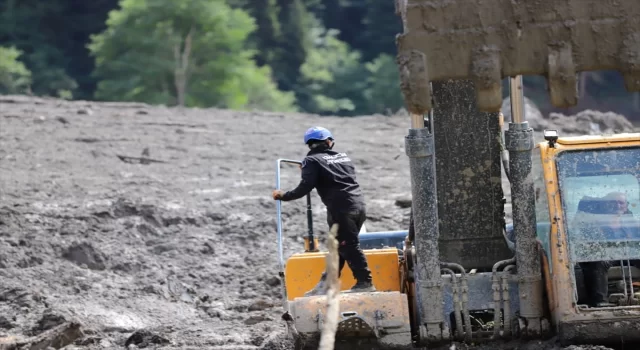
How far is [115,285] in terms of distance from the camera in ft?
47.7

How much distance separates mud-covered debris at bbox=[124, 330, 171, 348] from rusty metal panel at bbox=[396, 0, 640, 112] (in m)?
6.09

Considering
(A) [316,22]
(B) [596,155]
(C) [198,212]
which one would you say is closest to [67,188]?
(C) [198,212]

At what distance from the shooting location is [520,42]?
614 centimetres

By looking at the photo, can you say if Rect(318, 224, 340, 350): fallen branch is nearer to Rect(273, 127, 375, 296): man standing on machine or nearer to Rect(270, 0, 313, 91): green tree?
Rect(273, 127, 375, 296): man standing on machine

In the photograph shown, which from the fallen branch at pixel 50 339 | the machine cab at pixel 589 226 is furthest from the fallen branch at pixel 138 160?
the machine cab at pixel 589 226

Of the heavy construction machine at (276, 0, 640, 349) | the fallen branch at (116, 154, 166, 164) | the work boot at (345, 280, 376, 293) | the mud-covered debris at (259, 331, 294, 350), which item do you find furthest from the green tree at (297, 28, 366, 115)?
the work boot at (345, 280, 376, 293)

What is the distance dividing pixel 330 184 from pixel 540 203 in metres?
1.52

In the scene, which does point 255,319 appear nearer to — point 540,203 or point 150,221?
point 540,203

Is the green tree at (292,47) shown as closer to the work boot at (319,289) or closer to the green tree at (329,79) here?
the green tree at (329,79)

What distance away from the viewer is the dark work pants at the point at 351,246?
9.53 meters

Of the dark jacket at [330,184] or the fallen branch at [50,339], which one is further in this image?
the fallen branch at [50,339]

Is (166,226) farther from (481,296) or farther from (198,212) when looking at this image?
(481,296)

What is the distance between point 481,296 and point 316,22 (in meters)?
65.5

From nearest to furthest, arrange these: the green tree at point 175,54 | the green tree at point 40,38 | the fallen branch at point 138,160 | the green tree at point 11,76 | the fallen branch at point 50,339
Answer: the fallen branch at point 50,339, the fallen branch at point 138,160, the green tree at point 11,76, the green tree at point 175,54, the green tree at point 40,38
